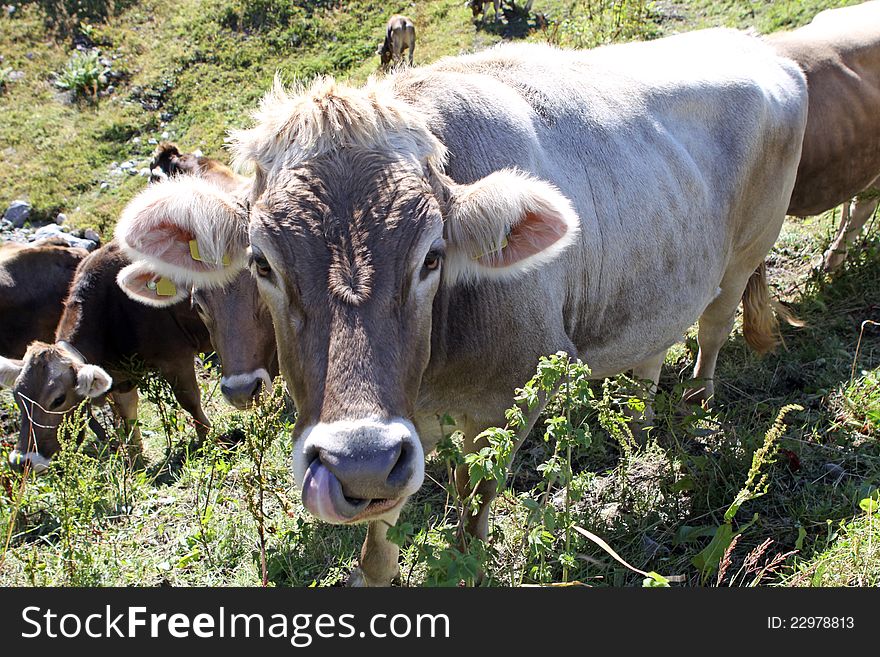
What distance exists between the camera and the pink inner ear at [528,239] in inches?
120

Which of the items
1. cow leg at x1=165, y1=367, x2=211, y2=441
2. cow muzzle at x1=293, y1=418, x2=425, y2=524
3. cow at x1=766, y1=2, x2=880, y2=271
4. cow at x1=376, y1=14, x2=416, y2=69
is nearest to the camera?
cow muzzle at x1=293, y1=418, x2=425, y2=524

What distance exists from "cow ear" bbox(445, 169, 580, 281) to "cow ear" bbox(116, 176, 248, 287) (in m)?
0.86

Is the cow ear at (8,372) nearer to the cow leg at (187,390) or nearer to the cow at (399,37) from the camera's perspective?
the cow leg at (187,390)

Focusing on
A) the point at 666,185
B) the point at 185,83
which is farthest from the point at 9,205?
the point at 666,185

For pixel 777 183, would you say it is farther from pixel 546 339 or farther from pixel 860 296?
pixel 546 339

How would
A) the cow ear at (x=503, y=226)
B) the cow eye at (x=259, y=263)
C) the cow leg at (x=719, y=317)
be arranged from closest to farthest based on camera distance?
the cow eye at (x=259, y=263) → the cow ear at (x=503, y=226) → the cow leg at (x=719, y=317)

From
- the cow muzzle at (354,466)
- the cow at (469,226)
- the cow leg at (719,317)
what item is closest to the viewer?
the cow muzzle at (354,466)

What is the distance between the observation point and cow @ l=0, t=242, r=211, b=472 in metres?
5.82

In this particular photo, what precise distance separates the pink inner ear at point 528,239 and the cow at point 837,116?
4351mm

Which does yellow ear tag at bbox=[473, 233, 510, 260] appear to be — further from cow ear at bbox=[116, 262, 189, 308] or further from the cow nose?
the cow nose

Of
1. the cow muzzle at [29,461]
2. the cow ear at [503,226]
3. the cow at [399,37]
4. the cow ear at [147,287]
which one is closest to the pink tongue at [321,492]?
the cow ear at [503,226]

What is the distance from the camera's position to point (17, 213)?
38.3ft

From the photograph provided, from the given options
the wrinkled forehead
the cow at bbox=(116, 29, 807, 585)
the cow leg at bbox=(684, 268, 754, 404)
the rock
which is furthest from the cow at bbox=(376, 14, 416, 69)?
the wrinkled forehead

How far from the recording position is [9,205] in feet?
39.0
